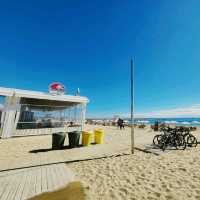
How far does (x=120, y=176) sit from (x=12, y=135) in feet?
38.7

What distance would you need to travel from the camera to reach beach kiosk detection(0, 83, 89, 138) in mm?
13033

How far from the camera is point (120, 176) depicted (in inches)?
198

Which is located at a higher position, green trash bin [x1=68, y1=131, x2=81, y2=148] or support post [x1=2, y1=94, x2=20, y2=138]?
support post [x1=2, y1=94, x2=20, y2=138]

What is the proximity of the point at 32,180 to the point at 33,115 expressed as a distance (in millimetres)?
12197

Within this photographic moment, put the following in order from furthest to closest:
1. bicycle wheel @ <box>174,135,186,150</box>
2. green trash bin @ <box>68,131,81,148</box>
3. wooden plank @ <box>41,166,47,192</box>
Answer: green trash bin @ <box>68,131,81,148</box> → bicycle wheel @ <box>174,135,186,150</box> → wooden plank @ <box>41,166,47,192</box>

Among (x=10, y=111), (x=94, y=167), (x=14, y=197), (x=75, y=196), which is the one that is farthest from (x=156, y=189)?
(x=10, y=111)

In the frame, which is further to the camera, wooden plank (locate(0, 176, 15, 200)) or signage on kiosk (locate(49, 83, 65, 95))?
signage on kiosk (locate(49, 83, 65, 95))

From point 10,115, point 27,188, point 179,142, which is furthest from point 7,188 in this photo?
point 10,115

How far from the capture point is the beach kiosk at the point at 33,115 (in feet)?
42.8

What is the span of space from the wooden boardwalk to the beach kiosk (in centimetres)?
896

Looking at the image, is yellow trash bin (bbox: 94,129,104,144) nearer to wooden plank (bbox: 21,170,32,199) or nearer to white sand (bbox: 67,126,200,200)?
white sand (bbox: 67,126,200,200)

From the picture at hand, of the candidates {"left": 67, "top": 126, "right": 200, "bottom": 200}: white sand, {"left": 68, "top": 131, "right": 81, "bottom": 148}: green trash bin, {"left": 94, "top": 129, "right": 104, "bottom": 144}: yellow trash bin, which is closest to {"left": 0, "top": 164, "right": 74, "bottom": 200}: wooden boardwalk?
{"left": 67, "top": 126, "right": 200, "bottom": 200}: white sand

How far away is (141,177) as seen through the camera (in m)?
4.91

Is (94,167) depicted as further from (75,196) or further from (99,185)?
(75,196)
